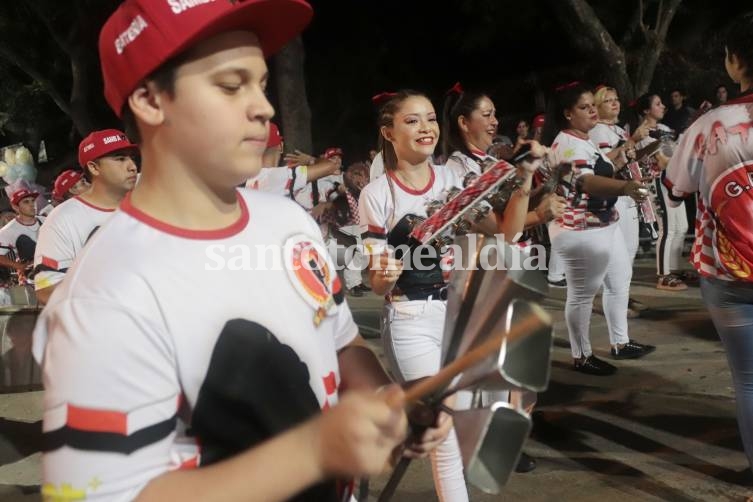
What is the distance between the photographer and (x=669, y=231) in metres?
7.88

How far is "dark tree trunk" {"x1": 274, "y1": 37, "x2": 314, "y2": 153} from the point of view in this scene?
40.0 feet

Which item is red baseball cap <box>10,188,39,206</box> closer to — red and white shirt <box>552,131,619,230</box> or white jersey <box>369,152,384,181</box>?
white jersey <box>369,152,384,181</box>

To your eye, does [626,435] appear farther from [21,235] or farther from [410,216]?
[21,235]

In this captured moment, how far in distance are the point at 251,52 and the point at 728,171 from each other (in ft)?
8.00

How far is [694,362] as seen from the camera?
5582 mm

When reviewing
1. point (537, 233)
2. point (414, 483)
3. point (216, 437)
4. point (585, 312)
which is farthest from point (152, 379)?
point (537, 233)

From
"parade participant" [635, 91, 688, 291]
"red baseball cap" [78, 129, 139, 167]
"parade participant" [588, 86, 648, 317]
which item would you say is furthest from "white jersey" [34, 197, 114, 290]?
"parade participant" [635, 91, 688, 291]

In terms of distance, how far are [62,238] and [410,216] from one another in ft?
7.33

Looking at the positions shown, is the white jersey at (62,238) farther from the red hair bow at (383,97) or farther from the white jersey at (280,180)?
the red hair bow at (383,97)

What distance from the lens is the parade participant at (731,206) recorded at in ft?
9.73

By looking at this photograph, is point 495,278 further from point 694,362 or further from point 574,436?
point 694,362

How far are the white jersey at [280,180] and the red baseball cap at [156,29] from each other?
11.5 ft

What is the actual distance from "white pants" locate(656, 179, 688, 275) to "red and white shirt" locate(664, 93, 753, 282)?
4892mm

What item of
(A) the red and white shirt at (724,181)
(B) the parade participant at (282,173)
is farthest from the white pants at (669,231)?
(A) the red and white shirt at (724,181)
